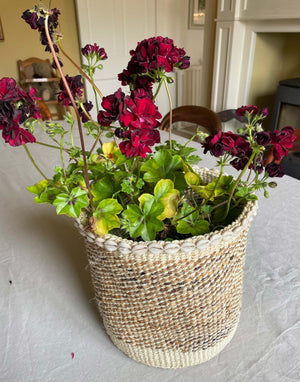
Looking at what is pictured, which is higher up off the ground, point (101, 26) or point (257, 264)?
point (101, 26)

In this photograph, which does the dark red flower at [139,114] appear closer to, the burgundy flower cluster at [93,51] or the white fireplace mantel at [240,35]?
the burgundy flower cluster at [93,51]

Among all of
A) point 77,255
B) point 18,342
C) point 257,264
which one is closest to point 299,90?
point 257,264

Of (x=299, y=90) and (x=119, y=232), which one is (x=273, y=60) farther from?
(x=119, y=232)

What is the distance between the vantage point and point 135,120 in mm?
259

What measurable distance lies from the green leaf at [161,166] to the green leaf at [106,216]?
0.06 meters

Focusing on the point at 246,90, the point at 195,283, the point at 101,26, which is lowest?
the point at 246,90

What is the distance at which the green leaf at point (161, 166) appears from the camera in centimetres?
37

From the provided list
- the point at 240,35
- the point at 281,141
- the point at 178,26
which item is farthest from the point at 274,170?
the point at 178,26

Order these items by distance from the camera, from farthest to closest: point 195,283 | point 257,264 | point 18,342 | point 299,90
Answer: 1. point 299,90
2. point 257,264
3. point 18,342
4. point 195,283

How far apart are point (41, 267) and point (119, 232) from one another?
252 mm

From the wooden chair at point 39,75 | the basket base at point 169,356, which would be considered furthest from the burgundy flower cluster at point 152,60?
the wooden chair at point 39,75

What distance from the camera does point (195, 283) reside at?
33 centimetres

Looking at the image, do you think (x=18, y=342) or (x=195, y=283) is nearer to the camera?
(x=195, y=283)

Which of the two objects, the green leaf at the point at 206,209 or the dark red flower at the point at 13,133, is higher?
the dark red flower at the point at 13,133
